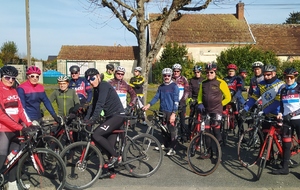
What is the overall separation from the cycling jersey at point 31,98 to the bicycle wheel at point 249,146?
3769mm

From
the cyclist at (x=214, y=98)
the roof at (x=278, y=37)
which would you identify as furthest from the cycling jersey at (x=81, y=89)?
the roof at (x=278, y=37)

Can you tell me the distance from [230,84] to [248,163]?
256 centimetres

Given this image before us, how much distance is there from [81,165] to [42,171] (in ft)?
1.97

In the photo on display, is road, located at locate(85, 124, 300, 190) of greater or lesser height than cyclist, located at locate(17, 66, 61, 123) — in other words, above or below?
below

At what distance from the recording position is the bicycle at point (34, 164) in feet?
14.1

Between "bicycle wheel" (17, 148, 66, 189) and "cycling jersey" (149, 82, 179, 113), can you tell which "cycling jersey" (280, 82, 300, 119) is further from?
"bicycle wheel" (17, 148, 66, 189)

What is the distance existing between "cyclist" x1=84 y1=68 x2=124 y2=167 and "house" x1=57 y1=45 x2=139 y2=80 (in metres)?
29.1

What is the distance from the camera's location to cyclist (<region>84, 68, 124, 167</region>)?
472 cm

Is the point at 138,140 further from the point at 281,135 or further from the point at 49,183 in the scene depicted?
the point at 281,135

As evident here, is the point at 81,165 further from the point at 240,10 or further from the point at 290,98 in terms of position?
the point at 240,10

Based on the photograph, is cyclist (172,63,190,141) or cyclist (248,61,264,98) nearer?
cyclist (172,63,190,141)

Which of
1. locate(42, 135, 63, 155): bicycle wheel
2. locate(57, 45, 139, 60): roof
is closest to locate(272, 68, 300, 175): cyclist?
locate(42, 135, 63, 155): bicycle wheel

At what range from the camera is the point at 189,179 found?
512cm

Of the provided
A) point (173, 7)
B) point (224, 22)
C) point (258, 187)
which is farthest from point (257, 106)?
point (224, 22)
